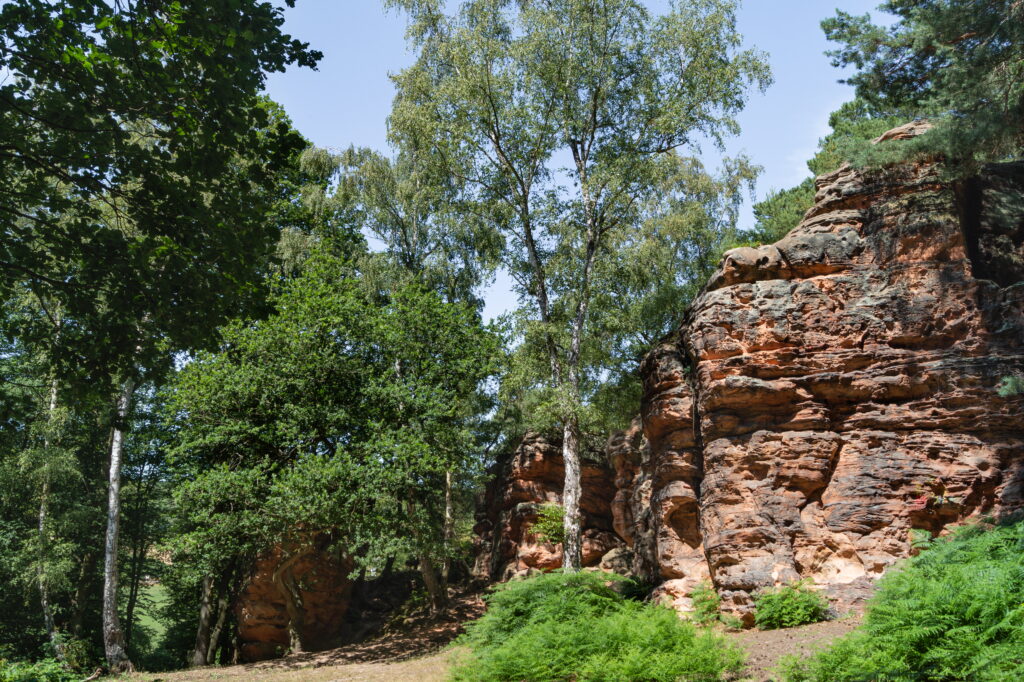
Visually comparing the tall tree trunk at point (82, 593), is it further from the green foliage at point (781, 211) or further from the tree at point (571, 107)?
the green foliage at point (781, 211)

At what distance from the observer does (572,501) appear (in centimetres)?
1681

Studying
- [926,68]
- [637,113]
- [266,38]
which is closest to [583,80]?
[637,113]

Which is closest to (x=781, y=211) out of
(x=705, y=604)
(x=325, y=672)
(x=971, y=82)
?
(x=971, y=82)

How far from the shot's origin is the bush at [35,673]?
866 centimetres

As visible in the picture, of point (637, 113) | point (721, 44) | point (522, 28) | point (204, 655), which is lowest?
point (204, 655)

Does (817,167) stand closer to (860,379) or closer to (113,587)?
(860,379)

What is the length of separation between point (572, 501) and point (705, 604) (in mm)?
5437

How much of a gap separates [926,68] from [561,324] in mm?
10529

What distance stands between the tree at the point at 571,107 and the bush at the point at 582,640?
248 inches

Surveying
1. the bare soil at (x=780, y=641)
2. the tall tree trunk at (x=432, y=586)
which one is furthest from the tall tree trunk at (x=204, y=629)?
the bare soil at (x=780, y=641)

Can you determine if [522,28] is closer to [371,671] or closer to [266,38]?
[266,38]

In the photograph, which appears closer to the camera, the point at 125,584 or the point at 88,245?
the point at 88,245

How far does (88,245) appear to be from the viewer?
7094 mm

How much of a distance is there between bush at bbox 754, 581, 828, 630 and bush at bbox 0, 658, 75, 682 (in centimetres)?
1016
